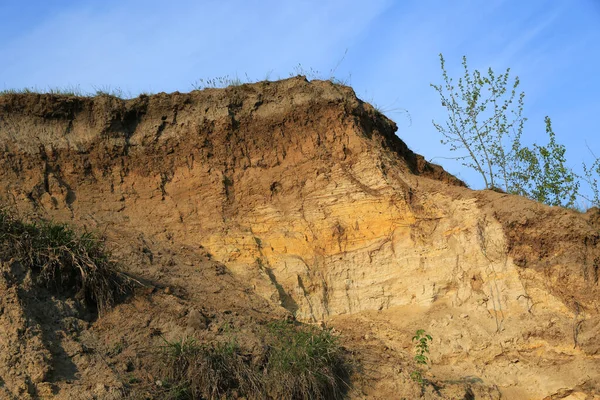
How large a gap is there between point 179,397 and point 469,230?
5199 millimetres

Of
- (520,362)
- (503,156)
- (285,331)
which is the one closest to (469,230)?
(520,362)

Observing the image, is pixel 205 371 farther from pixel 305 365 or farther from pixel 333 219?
pixel 333 219

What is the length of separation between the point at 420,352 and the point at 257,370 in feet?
8.33

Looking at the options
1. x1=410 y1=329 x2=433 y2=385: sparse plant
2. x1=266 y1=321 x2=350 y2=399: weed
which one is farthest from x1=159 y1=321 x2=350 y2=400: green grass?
x1=410 y1=329 x2=433 y2=385: sparse plant

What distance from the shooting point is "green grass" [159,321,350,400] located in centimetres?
880

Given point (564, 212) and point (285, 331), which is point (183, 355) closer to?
point (285, 331)

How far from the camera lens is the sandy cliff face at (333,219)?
34.5ft

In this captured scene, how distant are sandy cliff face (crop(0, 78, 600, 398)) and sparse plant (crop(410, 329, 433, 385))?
17cm

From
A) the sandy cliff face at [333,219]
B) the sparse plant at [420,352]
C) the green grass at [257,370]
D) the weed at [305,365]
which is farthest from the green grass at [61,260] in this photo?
the sparse plant at [420,352]

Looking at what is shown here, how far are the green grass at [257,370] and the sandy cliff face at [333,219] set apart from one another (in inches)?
29.7

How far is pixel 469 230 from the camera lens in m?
11.4

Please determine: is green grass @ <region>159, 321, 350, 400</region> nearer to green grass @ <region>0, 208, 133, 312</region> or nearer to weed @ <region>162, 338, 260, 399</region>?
weed @ <region>162, 338, 260, 399</region>

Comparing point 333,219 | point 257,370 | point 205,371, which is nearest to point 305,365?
point 257,370

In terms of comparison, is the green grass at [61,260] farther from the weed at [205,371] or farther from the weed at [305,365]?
the weed at [305,365]
